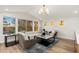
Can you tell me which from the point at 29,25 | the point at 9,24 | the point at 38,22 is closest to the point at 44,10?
the point at 38,22

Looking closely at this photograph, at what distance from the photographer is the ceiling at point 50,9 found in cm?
132

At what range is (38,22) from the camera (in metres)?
1.54

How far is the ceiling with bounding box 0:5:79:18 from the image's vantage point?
1.32 metres

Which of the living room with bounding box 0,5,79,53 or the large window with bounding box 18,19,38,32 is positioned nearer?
the living room with bounding box 0,5,79,53

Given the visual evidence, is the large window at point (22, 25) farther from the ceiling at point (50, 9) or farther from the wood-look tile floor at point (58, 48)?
the wood-look tile floor at point (58, 48)

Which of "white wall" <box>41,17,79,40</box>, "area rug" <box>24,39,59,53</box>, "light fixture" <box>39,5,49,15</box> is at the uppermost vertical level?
"light fixture" <box>39,5,49,15</box>

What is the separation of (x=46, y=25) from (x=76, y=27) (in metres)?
0.55

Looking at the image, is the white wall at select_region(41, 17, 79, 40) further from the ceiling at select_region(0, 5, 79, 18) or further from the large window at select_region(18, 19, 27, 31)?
the large window at select_region(18, 19, 27, 31)

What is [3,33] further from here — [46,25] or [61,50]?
[61,50]

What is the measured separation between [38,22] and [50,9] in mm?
343

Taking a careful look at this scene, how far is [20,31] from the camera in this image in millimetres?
1548

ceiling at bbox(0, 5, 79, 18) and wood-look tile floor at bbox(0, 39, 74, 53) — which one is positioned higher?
ceiling at bbox(0, 5, 79, 18)

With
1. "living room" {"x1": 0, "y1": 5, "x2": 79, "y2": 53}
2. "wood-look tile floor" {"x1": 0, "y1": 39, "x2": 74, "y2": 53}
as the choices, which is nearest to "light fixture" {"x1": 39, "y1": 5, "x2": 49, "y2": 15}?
"living room" {"x1": 0, "y1": 5, "x2": 79, "y2": 53}
